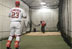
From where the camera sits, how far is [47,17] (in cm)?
2330

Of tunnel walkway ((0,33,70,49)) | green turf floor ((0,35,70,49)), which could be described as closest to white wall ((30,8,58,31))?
tunnel walkway ((0,33,70,49))

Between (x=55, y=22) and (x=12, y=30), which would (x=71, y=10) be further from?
(x=55, y=22)

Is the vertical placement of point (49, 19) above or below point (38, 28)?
above

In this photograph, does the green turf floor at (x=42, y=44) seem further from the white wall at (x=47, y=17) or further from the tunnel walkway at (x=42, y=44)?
the white wall at (x=47, y=17)

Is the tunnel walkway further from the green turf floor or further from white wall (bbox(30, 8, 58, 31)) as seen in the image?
white wall (bbox(30, 8, 58, 31))

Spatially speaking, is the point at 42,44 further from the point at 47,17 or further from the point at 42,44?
the point at 47,17

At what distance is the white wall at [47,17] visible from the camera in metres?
23.2

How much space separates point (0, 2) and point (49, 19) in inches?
604

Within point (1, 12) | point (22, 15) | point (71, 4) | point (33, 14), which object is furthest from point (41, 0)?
point (22, 15)

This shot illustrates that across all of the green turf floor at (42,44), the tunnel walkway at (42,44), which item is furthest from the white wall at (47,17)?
the green turf floor at (42,44)

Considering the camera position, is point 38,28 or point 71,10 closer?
point 71,10

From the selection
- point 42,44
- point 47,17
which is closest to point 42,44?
point 42,44

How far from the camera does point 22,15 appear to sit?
518cm

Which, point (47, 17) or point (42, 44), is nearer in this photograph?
point (42, 44)
